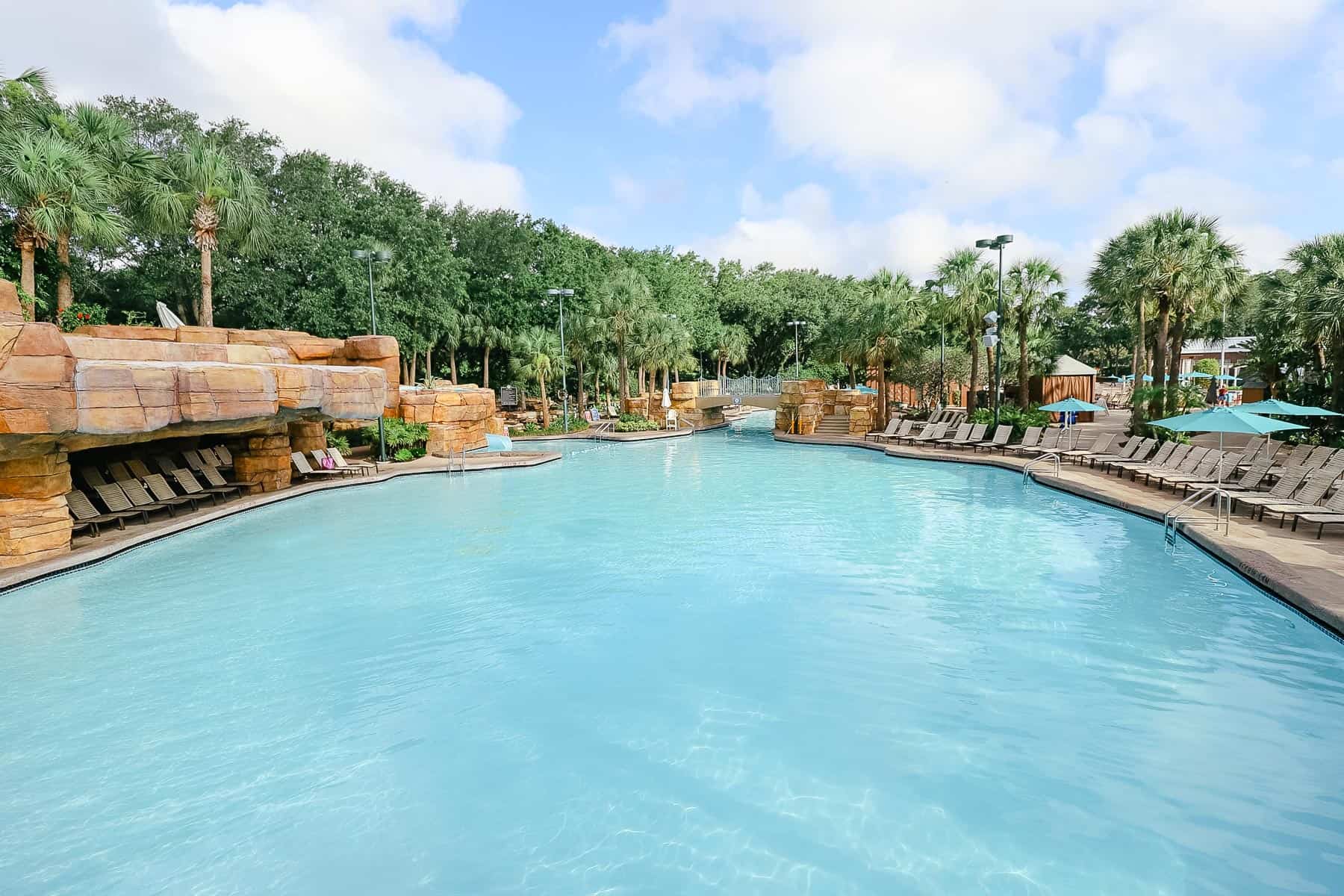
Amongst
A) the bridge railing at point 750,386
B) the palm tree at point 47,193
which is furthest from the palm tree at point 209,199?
the bridge railing at point 750,386

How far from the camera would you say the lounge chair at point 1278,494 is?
11508mm

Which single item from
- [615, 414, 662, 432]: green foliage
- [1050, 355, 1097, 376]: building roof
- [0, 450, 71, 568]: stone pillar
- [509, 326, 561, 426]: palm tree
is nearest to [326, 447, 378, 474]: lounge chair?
[0, 450, 71, 568]: stone pillar

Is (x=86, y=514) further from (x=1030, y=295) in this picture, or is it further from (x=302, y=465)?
(x=1030, y=295)

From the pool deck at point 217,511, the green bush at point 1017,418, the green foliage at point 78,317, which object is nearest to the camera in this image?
the pool deck at point 217,511

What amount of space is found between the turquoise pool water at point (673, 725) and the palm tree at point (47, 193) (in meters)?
13.8

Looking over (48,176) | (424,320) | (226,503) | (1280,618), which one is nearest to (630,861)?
(1280,618)

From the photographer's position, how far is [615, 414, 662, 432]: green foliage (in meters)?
35.7

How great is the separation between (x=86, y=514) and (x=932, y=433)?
2398cm

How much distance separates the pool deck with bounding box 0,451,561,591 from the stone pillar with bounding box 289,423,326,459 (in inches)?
55.9

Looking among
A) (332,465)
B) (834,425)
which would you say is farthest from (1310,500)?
(834,425)

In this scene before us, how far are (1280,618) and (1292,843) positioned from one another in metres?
4.57

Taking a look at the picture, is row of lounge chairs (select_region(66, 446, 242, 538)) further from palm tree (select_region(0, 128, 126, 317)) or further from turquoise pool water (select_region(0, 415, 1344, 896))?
palm tree (select_region(0, 128, 126, 317))

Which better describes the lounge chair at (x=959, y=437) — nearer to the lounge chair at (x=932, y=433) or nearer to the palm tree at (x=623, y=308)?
the lounge chair at (x=932, y=433)

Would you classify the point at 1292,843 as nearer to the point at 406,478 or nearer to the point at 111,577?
the point at 111,577
